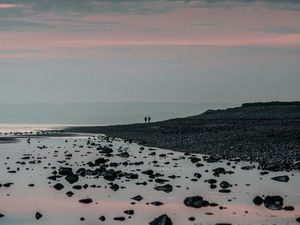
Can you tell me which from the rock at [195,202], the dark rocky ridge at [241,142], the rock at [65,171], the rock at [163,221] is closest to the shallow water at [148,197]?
the rock at [195,202]

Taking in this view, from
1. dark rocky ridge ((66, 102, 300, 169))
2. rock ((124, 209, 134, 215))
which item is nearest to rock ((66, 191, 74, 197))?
rock ((124, 209, 134, 215))

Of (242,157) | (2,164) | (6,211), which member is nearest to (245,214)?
(6,211)

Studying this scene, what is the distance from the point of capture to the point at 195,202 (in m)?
29.3

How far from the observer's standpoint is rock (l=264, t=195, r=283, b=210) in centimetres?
2830

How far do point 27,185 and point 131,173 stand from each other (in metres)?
6.95

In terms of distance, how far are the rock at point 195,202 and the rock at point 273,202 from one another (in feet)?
9.53

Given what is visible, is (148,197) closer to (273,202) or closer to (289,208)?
(273,202)

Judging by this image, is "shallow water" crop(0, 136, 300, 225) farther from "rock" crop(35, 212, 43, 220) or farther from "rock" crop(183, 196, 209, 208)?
"rock" crop(183, 196, 209, 208)

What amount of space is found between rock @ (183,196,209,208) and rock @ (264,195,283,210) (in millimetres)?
2905

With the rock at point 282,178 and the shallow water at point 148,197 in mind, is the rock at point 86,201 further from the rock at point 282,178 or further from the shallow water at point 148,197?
the rock at point 282,178

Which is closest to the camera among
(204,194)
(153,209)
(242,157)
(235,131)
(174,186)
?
(153,209)

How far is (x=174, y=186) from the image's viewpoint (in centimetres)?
3484

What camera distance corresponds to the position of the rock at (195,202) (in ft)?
95.0

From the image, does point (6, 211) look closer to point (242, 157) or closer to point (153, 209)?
point (153, 209)
